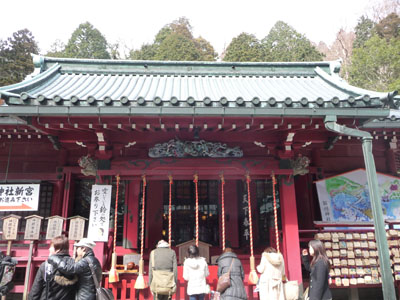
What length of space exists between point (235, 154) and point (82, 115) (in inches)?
131

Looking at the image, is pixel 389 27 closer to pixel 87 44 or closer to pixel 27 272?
pixel 87 44

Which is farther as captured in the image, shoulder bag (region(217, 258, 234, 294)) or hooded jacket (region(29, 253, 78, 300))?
shoulder bag (region(217, 258, 234, 294))

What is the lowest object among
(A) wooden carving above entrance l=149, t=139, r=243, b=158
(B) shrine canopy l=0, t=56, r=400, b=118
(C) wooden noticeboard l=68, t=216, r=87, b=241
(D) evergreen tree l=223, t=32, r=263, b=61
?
(C) wooden noticeboard l=68, t=216, r=87, b=241

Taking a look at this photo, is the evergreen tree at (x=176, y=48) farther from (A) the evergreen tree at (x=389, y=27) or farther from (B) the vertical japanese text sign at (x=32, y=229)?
(B) the vertical japanese text sign at (x=32, y=229)

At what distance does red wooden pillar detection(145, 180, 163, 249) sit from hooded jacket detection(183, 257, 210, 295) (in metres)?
3.69

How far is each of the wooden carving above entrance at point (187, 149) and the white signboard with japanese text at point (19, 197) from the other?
3.00 meters

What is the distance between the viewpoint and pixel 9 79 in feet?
74.9

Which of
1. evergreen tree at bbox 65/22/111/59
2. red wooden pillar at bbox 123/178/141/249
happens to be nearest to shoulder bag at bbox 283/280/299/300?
red wooden pillar at bbox 123/178/141/249

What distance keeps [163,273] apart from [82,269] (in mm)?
2123

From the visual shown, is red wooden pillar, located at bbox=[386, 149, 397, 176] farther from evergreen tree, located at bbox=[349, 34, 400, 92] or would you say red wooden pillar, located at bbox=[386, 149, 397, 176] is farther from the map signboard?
evergreen tree, located at bbox=[349, 34, 400, 92]

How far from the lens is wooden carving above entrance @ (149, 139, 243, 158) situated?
6801 millimetres

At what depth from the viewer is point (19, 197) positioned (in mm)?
7273

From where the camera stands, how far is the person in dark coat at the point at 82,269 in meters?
3.35

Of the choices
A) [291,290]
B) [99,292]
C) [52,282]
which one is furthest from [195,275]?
[52,282]
